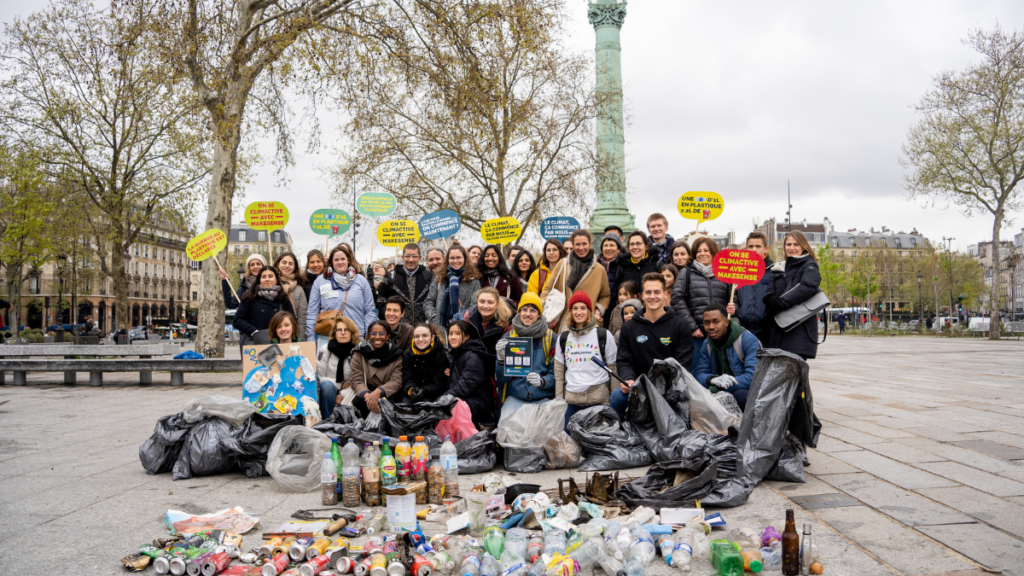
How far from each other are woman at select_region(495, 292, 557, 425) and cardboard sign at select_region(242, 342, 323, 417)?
1.69 m

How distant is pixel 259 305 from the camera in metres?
7.30

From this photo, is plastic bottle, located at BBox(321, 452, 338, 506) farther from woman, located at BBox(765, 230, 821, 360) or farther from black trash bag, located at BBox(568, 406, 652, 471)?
woman, located at BBox(765, 230, 821, 360)

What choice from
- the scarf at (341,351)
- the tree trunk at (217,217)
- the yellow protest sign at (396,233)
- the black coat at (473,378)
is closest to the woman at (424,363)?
the black coat at (473,378)

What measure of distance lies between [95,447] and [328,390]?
2407mm

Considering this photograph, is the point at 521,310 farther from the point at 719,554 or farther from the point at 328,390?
the point at 719,554

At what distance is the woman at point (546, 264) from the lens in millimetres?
7438

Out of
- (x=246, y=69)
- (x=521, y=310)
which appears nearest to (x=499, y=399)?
(x=521, y=310)

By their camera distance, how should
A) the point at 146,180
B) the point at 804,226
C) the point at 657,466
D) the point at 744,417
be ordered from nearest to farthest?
the point at 657,466, the point at 744,417, the point at 146,180, the point at 804,226

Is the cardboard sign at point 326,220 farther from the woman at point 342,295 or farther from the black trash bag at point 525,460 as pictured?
the black trash bag at point 525,460

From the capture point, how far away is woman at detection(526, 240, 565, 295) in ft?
24.4

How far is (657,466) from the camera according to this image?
450cm

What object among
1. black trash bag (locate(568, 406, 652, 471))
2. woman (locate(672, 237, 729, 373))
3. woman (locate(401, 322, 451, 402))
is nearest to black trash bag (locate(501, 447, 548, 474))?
black trash bag (locate(568, 406, 652, 471))

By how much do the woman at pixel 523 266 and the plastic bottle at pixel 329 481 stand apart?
12.7 ft

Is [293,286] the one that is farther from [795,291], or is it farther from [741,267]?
[795,291]
